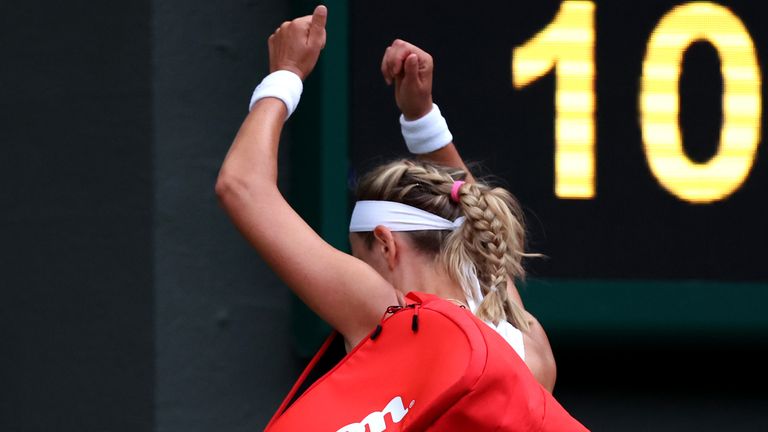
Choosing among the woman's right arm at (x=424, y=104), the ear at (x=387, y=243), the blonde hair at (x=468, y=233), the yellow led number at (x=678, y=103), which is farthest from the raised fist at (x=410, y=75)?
the yellow led number at (x=678, y=103)

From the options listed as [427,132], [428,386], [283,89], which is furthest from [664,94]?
[428,386]

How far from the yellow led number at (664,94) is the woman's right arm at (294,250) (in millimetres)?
1362

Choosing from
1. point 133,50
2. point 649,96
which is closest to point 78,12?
point 133,50

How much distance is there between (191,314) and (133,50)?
667 mm

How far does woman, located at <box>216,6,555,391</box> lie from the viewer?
193cm

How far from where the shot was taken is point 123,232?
11.0 ft

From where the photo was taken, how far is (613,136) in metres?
3.25

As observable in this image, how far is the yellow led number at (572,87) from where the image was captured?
323 centimetres

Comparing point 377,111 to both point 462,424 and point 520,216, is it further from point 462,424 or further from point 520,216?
point 462,424

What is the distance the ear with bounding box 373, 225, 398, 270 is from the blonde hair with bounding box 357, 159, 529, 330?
4 centimetres

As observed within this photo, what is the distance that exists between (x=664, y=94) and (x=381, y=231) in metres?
1.35

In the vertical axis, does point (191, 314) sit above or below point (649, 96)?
below

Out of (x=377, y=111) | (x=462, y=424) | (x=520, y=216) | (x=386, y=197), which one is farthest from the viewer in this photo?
(x=377, y=111)

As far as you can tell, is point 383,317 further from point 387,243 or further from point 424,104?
point 424,104
